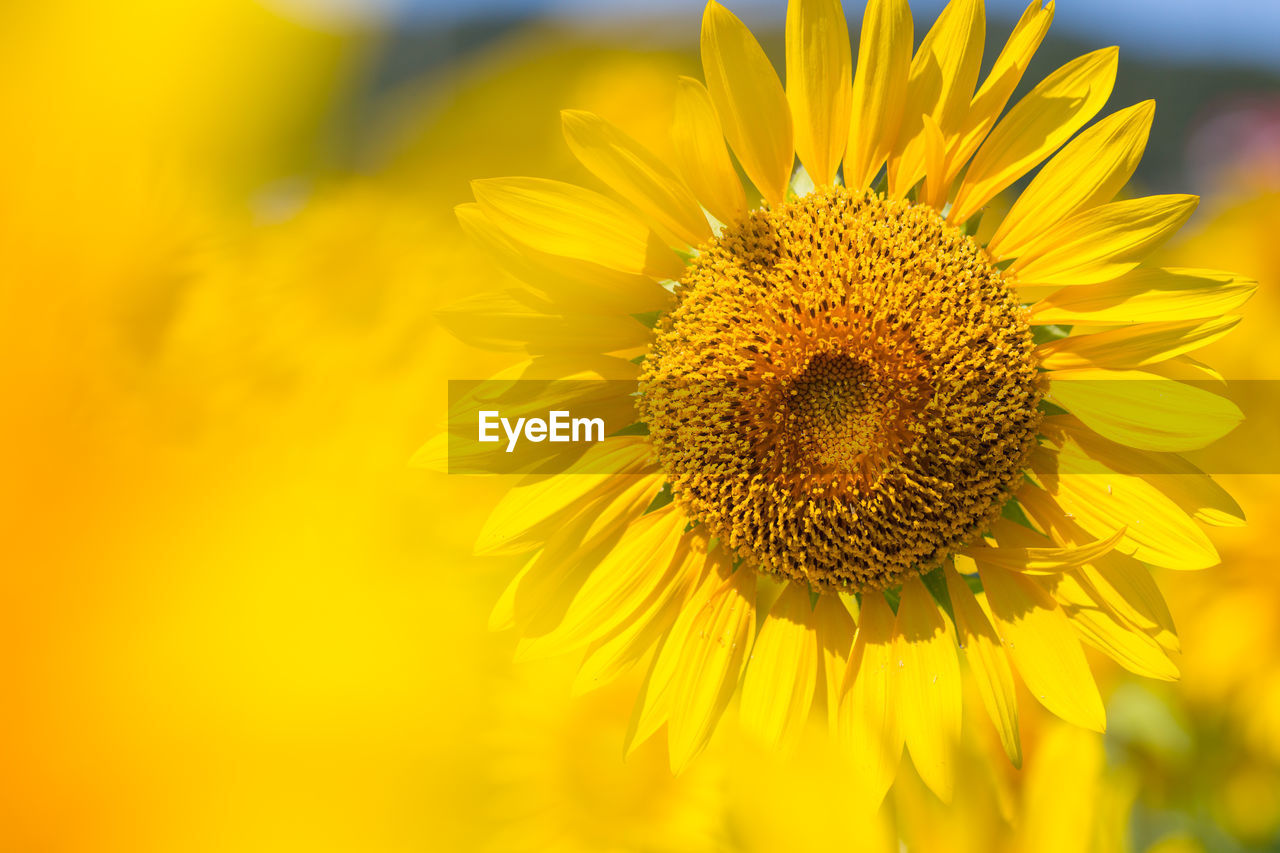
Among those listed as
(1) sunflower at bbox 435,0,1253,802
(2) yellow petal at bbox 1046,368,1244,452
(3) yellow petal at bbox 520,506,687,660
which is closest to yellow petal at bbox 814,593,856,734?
(1) sunflower at bbox 435,0,1253,802

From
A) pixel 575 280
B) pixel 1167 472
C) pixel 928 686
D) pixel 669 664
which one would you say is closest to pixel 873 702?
pixel 928 686

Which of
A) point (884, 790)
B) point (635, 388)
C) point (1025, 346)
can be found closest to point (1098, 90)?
point (1025, 346)

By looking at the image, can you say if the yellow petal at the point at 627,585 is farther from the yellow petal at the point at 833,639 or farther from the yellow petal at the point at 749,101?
the yellow petal at the point at 749,101

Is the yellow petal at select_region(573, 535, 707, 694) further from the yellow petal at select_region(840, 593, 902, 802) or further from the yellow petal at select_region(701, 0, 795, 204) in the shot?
the yellow petal at select_region(701, 0, 795, 204)

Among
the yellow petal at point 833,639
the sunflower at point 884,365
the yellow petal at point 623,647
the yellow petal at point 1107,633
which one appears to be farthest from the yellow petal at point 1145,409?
the yellow petal at point 623,647

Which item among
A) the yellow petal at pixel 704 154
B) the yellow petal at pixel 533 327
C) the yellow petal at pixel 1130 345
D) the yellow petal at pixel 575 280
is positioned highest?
the yellow petal at pixel 704 154
